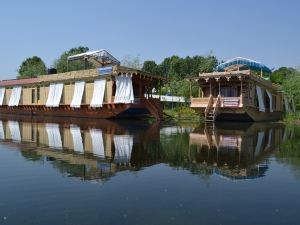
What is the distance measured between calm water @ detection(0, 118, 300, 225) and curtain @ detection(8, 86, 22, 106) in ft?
116

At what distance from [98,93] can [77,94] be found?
3576 millimetres

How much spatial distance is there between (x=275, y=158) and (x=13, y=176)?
794 centimetres

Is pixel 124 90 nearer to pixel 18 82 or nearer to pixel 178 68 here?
pixel 18 82

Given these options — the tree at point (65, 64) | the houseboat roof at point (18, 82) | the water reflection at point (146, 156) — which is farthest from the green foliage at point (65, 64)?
the water reflection at point (146, 156)

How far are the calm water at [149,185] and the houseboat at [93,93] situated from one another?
66.1 feet

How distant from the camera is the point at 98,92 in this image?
34812 millimetres

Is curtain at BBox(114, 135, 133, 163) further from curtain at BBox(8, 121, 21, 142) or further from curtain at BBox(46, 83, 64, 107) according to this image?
curtain at BBox(46, 83, 64, 107)

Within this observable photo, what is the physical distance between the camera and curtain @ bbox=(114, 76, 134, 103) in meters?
32.2

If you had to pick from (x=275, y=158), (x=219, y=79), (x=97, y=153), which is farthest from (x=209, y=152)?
(x=219, y=79)

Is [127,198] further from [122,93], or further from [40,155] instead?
[122,93]

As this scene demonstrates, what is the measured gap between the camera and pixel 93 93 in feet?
116

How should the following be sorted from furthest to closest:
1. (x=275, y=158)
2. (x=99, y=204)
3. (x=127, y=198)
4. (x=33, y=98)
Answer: (x=33, y=98)
(x=275, y=158)
(x=127, y=198)
(x=99, y=204)

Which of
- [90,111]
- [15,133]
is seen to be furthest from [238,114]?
[15,133]

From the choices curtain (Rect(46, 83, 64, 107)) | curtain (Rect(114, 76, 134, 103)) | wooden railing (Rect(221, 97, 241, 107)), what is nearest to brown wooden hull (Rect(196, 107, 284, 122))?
wooden railing (Rect(221, 97, 241, 107))
